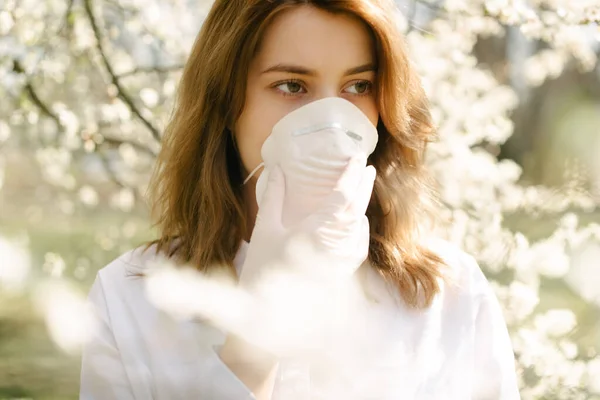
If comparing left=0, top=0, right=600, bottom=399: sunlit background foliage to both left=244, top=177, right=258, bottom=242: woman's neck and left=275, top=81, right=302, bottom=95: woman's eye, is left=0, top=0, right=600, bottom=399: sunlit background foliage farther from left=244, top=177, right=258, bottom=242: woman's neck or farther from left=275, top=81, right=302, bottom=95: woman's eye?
left=275, top=81, right=302, bottom=95: woman's eye

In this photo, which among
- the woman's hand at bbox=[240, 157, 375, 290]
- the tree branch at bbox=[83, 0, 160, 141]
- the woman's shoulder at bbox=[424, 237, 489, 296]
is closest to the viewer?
the woman's hand at bbox=[240, 157, 375, 290]

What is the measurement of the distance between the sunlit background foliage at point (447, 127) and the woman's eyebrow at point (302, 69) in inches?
49.4

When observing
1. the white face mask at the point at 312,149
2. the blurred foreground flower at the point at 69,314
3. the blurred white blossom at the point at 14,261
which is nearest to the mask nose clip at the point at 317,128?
the white face mask at the point at 312,149

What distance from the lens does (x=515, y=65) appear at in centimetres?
427

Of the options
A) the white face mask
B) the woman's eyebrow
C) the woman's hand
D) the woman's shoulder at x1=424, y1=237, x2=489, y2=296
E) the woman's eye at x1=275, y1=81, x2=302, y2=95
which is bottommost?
the woman's shoulder at x1=424, y1=237, x2=489, y2=296

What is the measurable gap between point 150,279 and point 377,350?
1.86 ft

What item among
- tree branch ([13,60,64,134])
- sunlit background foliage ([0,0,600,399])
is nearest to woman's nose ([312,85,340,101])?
sunlit background foliage ([0,0,600,399])

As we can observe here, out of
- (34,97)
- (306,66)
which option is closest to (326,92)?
(306,66)

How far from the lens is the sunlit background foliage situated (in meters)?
3.28

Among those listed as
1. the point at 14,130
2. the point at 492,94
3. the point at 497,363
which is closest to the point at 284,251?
the point at 497,363

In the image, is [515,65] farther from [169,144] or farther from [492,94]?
[169,144]

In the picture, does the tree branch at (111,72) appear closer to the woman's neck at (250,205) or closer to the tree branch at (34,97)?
the tree branch at (34,97)

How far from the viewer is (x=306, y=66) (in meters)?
1.66

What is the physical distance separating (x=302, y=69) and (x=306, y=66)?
1 cm
